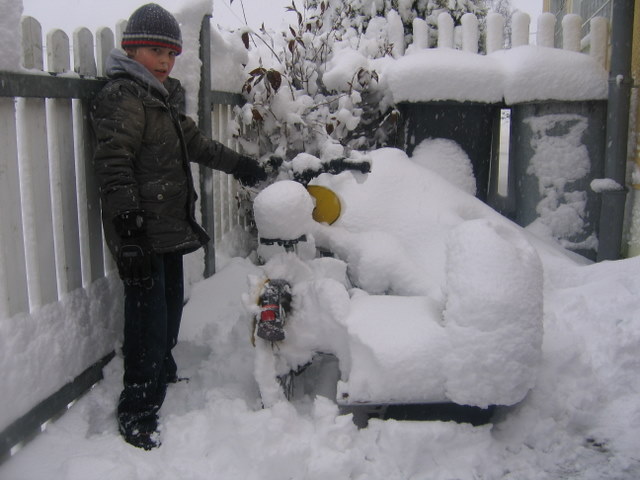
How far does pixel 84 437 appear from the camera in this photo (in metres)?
2.43

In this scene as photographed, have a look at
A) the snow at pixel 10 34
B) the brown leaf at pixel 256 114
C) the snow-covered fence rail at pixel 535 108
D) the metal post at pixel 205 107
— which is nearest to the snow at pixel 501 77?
the snow-covered fence rail at pixel 535 108

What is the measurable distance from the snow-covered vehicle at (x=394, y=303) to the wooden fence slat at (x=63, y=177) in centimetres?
79

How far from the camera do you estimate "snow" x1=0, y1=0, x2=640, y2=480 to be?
2.26m

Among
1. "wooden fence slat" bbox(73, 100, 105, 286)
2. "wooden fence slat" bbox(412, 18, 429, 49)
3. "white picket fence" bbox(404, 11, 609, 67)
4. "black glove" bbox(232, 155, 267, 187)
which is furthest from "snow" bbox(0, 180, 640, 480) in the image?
"wooden fence slat" bbox(412, 18, 429, 49)

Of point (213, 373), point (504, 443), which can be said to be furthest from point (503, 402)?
point (213, 373)

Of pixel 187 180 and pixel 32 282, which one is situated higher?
pixel 187 180

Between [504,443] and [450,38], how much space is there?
4.11 metres

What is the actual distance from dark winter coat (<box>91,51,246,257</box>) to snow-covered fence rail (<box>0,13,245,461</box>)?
0.59ft

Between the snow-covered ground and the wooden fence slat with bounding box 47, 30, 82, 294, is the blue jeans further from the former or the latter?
the wooden fence slat with bounding box 47, 30, 82, 294

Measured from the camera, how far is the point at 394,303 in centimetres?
268

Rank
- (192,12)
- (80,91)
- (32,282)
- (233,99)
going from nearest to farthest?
(32,282) → (80,91) → (192,12) → (233,99)

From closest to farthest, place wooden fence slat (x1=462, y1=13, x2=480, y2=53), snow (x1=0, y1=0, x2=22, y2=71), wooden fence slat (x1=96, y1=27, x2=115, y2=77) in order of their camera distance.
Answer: snow (x1=0, y1=0, x2=22, y2=71), wooden fence slat (x1=96, y1=27, x2=115, y2=77), wooden fence slat (x1=462, y1=13, x2=480, y2=53)

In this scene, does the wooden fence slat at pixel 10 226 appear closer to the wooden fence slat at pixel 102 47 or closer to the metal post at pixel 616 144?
the wooden fence slat at pixel 102 47

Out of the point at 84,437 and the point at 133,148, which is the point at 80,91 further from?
the point at 84,437
